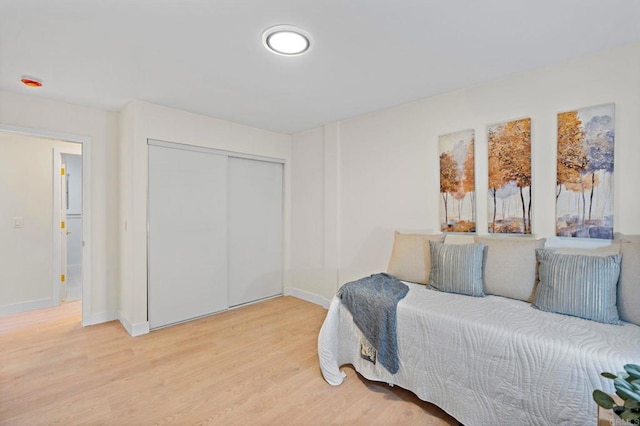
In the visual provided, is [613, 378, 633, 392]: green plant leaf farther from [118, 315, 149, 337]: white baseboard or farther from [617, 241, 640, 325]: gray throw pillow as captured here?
[118, 315, 149, 337]: white baseboard

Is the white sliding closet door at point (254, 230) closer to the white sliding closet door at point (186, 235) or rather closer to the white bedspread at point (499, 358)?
the white sliding closet door at point (186, 235)

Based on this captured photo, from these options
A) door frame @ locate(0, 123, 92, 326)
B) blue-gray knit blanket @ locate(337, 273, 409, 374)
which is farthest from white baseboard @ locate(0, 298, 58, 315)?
blue-gray knit blanket @ locate(337, 273, 409, 374)

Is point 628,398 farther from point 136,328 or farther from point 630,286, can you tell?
point 136,328

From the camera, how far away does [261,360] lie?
252 centimetres

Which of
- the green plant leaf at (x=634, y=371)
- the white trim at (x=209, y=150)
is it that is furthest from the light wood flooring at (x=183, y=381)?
the white trim at (x=209, y=150)

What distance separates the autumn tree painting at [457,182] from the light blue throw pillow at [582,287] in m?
0.78

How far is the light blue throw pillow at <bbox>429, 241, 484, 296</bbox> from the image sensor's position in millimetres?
2238

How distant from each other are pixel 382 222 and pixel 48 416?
9.72ft

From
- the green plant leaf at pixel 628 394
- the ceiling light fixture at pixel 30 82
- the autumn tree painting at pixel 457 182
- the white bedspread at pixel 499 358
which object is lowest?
the white bedspread at pixel 499 358

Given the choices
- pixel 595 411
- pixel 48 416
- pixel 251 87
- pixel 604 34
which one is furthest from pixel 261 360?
pixel 604 34

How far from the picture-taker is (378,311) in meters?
2.14

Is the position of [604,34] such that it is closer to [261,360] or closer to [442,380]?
[442,380]

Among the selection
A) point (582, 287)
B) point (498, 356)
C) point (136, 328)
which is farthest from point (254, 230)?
point (582, 287)

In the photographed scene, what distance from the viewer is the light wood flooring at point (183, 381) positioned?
186 cm
